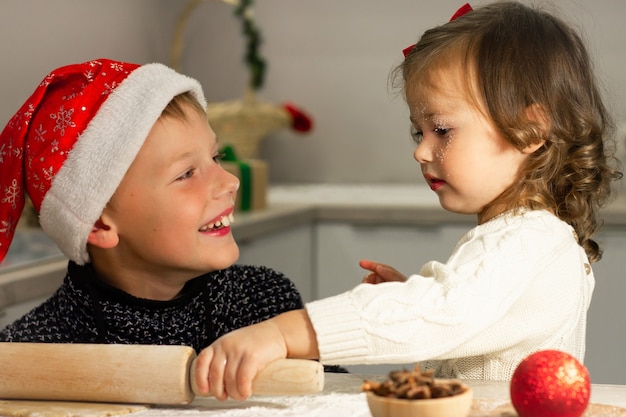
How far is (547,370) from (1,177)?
30.3 inches

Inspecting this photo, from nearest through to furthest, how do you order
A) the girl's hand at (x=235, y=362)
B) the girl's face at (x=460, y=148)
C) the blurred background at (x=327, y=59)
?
the girl's hand at (x=235, y=362), the girl's face at (x=460, y=148), the blurred background at (x=327, y=59)

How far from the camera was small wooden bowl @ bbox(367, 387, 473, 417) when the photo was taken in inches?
29.0

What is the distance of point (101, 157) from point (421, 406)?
63cm

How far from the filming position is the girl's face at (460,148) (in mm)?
1185

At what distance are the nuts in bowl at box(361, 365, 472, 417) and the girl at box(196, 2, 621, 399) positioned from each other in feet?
0.60

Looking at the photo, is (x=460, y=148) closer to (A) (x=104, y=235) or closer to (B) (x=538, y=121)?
(B) (x=538, y=121)

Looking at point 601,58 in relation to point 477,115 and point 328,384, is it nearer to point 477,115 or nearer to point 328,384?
point 477,115

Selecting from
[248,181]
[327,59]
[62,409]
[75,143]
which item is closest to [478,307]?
[62,409]

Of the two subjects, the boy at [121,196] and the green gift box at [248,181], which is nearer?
the boy at [121,196]

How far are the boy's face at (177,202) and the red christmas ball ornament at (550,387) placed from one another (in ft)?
1.63

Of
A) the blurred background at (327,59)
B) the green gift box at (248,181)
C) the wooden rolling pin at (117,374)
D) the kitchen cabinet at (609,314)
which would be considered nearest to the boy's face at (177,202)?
the wooden rolling pin at (117,374)

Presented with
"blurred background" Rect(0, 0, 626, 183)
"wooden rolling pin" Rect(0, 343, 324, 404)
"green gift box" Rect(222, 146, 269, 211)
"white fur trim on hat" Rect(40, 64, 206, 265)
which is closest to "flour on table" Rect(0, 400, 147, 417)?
"wooden rolling pin" Rect(0, 343, 324, 404)

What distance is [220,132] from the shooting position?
318cm

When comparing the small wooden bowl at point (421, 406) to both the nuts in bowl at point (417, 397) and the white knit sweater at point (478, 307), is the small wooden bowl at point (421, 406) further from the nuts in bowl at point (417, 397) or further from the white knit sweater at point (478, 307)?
the white knit sweater at point (478, 307)
